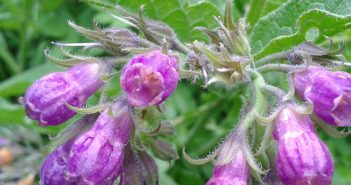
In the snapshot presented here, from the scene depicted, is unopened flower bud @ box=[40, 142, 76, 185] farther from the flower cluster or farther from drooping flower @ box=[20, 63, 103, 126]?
drooping flower @ box=[20, 63, 103, 126]

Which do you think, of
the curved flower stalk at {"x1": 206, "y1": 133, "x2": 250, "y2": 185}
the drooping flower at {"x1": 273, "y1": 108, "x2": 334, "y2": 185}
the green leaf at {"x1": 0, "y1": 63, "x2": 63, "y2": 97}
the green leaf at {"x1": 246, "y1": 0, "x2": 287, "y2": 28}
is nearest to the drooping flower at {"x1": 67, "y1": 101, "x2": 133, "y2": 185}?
the curved flower stalk at {"x1": 206, "y1": 133, "x2": 250, "y2": 185}

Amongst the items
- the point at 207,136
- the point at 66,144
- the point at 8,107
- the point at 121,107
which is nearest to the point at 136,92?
the point at 121,107

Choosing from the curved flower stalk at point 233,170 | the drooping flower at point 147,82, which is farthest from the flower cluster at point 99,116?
the curved flower stalk at point 233,170

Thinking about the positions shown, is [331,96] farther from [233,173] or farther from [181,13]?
[181,13]

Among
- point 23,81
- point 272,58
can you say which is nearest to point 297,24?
point 272,58

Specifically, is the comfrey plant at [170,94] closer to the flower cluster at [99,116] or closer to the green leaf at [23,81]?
the flower cluster at [99,116]

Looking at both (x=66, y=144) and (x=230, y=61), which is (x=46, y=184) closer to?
(x=66, y=144)
